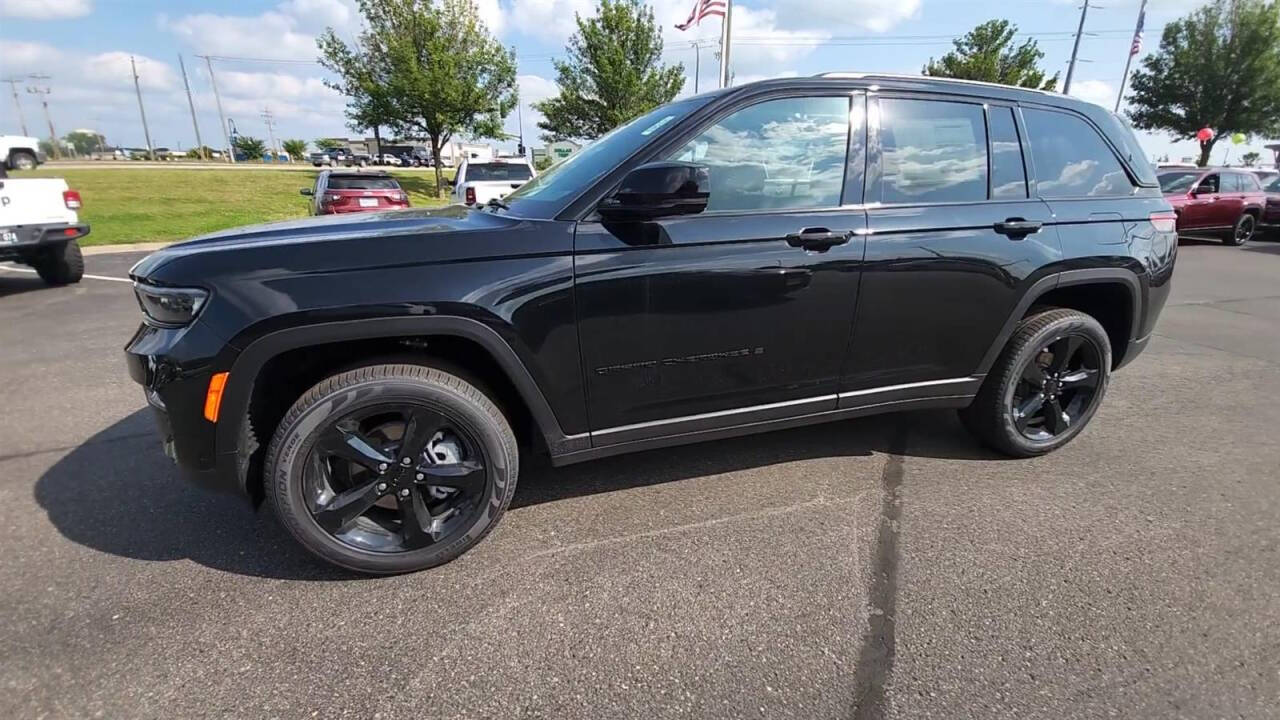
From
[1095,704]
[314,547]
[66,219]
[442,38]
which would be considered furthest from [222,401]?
[442,38]

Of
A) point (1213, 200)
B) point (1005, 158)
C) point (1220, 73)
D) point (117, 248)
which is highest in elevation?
point (1220, 73)

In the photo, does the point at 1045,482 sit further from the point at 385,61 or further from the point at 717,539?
the point at 385,61

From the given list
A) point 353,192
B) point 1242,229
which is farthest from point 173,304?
point 1242,229

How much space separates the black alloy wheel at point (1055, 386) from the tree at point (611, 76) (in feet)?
71.5

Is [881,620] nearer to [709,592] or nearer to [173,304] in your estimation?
[709,592]

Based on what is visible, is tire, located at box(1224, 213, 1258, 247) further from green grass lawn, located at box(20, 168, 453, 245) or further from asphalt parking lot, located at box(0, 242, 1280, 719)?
green grass lawn, located at box(20, 168, 453, 245)

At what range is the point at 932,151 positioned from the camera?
9.32 ft

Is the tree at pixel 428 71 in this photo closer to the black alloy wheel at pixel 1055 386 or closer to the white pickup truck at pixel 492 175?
the white pickup truck at pixel 492 175

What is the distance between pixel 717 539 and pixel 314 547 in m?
1.55

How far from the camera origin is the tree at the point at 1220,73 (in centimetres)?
2833

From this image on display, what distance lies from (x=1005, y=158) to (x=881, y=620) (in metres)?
2.24

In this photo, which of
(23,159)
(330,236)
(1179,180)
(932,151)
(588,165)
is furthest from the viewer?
(23,159)

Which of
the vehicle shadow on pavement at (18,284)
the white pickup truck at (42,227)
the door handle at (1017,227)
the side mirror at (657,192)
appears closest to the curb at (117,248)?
the vehicle shadow on pavement at (18,284)

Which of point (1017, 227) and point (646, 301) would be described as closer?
point (646, 301)
